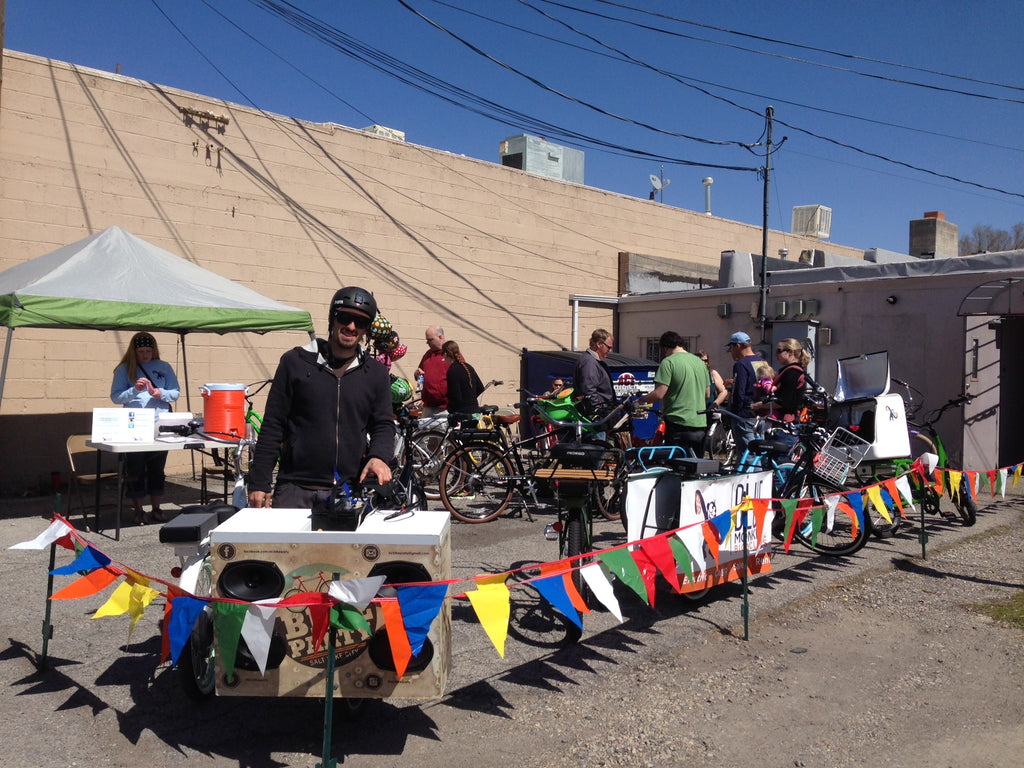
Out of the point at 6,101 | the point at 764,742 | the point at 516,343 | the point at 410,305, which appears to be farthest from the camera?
the point at 516,343

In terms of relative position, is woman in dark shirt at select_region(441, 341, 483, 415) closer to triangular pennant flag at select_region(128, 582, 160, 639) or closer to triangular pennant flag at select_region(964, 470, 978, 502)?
triangular pennant flag at select_region(964, 470, 978, 502)

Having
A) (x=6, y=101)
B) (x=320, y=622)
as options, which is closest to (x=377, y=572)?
(x=320, y=622)

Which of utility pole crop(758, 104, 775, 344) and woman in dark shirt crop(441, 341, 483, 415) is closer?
woman in dark shirt crop(441, 341, 483, 415)

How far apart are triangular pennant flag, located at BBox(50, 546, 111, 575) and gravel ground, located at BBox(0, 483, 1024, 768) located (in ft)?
2.24

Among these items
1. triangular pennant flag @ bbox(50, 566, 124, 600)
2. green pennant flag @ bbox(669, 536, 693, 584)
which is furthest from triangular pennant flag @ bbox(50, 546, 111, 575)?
green pennant flag @ bbox(669, 536, 693, 584)

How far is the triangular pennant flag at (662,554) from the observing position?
4.59m

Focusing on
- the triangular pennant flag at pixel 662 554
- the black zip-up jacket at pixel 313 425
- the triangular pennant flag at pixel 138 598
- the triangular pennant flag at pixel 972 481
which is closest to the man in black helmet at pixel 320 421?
the black zip-up jacket at pixel 313 425

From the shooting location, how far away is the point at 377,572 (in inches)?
134

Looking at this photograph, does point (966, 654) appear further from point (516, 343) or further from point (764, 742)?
point (516, 343)

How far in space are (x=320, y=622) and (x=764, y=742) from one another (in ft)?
6.97

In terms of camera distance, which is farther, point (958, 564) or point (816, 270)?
point (816, 270)

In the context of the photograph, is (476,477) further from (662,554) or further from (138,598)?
(138,598)

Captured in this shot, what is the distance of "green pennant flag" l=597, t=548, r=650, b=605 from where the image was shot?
4.26 meters

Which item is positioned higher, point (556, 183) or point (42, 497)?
point (556, 183)
